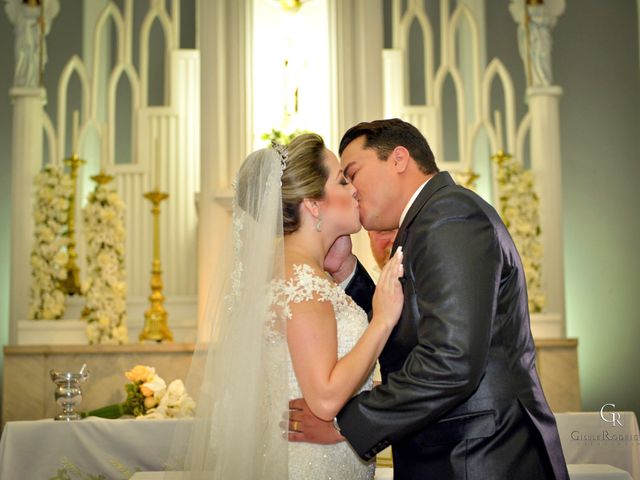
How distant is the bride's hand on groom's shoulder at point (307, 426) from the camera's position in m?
2.86

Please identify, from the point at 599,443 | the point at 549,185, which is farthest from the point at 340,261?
the point at 549,185

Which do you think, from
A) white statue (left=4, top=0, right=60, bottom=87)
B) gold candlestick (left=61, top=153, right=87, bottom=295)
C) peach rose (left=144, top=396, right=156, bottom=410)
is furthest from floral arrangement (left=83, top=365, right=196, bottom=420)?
white statue (left=4, top=0, right=60, bottom=87)

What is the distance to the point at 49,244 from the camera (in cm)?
704

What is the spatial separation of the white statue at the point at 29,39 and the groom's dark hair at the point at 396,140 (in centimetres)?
588

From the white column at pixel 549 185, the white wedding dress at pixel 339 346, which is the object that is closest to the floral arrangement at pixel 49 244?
the white column at pixel 549 185

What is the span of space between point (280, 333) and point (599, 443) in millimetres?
2120

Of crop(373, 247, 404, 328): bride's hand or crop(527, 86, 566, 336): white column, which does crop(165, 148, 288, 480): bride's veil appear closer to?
crop(373, 247, 404, 328): bride's hand

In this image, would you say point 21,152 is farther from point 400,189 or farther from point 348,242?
point 400,189

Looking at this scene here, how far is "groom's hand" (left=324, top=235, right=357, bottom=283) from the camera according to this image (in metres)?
3.52

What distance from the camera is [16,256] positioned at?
7832mm

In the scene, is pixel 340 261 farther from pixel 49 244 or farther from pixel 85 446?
pixel 49 244

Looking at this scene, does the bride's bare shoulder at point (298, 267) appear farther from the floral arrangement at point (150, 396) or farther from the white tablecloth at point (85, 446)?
the floral arrangement at point (150, 396)

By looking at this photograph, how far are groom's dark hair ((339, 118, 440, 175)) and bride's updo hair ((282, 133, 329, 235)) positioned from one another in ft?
0.90

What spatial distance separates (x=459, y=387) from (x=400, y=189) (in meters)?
0.70
